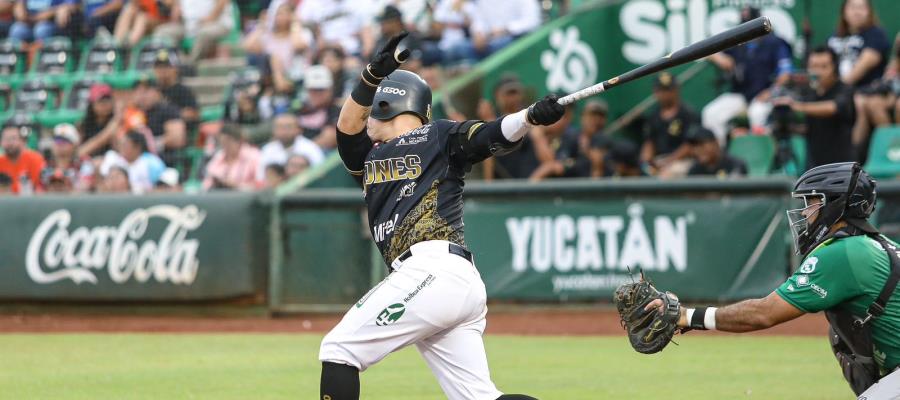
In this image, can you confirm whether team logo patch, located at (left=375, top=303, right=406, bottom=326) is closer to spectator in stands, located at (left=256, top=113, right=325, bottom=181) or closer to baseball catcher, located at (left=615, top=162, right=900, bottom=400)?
baseball catcher, located at (left=615, top=162, right=900, bottom=400)

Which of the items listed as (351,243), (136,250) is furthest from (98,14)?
(351,243)

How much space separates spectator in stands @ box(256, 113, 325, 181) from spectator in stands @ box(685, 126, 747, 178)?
4753 mm

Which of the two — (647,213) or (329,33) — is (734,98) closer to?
(647,213)

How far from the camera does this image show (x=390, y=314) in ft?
18.2

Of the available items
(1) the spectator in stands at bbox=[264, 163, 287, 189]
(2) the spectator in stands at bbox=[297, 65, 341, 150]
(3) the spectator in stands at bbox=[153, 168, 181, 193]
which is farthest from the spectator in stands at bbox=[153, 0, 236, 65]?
(1) the spectator in stands at bbox=[264, 163, 287, 189]

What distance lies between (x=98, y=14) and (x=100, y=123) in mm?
2959

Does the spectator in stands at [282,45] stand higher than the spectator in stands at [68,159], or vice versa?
the spectator in stands at [282,45]

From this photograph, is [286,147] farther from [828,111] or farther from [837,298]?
[837,298]

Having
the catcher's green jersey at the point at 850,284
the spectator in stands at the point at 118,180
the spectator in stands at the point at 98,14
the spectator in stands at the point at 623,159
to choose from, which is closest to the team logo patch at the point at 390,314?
the catcher's green jersey at the point at 850,284

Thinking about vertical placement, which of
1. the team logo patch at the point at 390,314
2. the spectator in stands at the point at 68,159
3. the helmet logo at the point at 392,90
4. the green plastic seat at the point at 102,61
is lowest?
the team logo patch at the point at 390,314

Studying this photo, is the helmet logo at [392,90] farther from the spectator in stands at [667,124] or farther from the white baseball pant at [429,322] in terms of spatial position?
the spectator in stands at [667,124]

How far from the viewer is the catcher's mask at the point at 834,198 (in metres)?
5.42

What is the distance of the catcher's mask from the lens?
5.42 m

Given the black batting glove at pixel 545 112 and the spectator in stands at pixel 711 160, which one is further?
the spectator in stands at pixel 711 160
